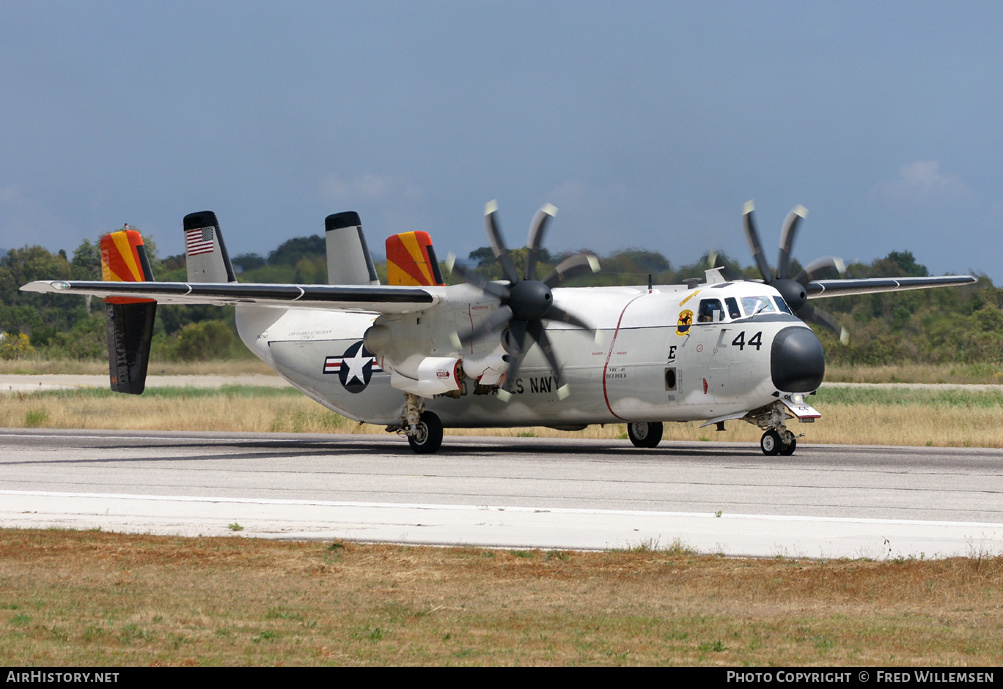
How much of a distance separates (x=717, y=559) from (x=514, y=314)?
45.8ft

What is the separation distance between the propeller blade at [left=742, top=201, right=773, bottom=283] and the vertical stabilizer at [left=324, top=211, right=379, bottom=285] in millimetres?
9846

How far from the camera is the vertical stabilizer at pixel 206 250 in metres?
32.7

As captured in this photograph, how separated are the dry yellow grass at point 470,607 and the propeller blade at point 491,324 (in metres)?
12.6

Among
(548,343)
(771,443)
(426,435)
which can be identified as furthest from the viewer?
(426,435)

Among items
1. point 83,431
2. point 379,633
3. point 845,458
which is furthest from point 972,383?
point 379,633

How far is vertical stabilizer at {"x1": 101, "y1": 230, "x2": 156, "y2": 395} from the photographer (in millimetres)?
30562

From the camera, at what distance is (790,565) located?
36.6 ft

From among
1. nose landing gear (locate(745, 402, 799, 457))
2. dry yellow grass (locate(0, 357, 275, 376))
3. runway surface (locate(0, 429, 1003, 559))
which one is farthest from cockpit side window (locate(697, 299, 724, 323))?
dry yellow grass (locate(0, 357, 275, 376))

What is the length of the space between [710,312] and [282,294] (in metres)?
9.23

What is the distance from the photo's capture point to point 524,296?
2498 cm

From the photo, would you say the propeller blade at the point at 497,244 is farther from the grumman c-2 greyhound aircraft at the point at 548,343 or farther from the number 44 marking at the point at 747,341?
the number 44 marking at the point at 747,341

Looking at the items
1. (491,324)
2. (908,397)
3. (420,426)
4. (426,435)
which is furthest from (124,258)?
(908,397)

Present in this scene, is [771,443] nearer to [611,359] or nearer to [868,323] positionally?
[611,359]

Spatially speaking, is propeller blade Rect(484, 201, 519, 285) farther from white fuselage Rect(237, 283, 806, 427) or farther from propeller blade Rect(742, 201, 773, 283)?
propeller blade Rect(742, 201, 773, 283)
